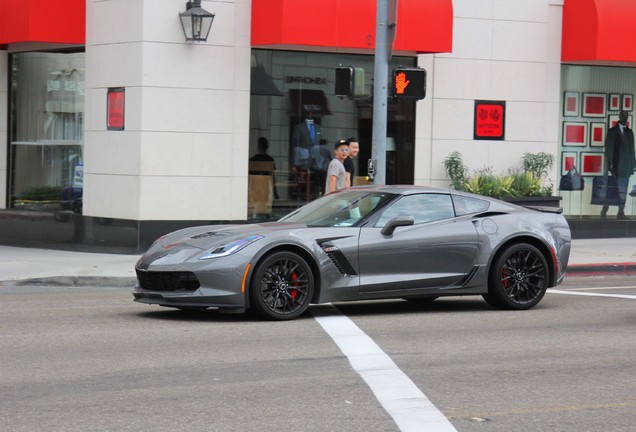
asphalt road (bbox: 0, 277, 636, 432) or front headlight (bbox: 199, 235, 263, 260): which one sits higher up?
front headlight (bbox: 199, 235, 263, 260)

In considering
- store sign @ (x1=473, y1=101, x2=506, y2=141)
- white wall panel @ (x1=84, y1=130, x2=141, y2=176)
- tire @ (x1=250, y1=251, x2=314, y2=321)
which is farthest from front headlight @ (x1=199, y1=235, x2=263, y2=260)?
store sign @ (x1=473, y1=101, x2=506, y2=141)

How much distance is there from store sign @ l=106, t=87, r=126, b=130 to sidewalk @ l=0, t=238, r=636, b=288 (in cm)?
229

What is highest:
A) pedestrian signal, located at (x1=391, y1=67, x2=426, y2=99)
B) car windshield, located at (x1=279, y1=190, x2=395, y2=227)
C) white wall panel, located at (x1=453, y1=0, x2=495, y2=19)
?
white wall panel, located at (x1=453, y1=0, x2=495, y2=19)

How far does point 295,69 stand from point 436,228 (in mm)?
9067

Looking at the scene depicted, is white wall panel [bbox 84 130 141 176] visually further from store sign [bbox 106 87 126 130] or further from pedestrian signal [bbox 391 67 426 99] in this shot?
pedestrian signal [bbox 391 67 426 99]

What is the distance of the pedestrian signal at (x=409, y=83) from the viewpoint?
17.1 m

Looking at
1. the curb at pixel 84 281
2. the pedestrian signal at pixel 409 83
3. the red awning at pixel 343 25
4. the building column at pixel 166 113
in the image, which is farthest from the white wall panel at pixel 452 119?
the curb at pixel 84 281

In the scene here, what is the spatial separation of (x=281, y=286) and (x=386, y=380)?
3.02 meters

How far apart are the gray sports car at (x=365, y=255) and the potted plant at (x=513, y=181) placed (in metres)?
8.30

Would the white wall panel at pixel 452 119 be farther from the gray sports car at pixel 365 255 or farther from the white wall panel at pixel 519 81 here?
the gray sports car at pixel 365 255

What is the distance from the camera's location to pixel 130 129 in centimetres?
1928

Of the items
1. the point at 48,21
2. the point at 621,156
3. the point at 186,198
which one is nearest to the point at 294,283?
the point at 186,198

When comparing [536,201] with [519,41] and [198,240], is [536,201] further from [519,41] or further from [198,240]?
[198,240]

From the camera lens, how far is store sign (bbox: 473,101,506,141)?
21766 mm
